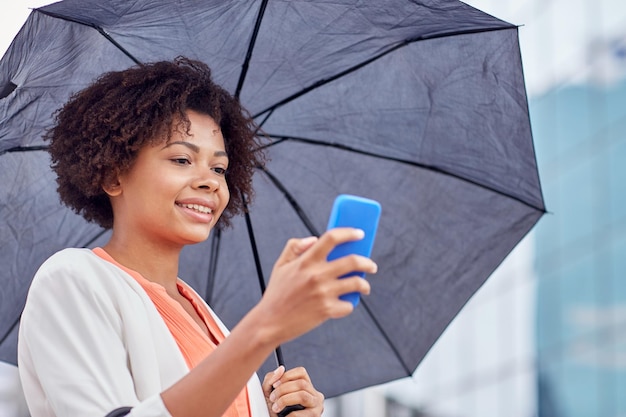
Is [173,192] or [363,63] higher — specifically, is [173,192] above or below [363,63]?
below

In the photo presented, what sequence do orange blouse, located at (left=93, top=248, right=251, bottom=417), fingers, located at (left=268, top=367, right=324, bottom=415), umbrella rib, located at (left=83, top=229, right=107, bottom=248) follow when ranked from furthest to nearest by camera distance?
umbrella rib, located at (left=83, top=229, right=107, bottom=248)
fingers, located at (left=268, top=367, right=324, bottom=415)
orange blouse, located at (left=93, top=248, right=251, bottom=417)

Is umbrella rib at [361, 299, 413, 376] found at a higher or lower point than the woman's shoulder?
higher

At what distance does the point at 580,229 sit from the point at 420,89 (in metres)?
17.4

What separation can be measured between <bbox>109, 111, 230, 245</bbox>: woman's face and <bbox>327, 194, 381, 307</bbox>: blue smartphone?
2.73ft

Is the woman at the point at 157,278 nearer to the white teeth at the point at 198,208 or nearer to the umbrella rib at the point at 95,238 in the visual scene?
the white teeth at the point at 198,208

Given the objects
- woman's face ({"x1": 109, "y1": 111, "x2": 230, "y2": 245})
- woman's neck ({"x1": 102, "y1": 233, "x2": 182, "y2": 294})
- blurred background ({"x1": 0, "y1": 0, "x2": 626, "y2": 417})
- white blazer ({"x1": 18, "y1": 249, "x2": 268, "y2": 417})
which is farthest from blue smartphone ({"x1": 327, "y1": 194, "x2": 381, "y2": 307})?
blurred background ({"x1": 0, "y1": 0, "x2": 626, "y2": 417})

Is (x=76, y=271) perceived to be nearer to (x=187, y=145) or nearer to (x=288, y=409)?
(x=187, y=145)

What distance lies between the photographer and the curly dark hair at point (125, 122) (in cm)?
258

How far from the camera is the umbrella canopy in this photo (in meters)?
2.97

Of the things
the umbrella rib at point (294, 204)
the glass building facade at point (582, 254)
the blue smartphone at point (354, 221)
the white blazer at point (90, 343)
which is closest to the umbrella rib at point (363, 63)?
the umbrella rib at point (294, 204)

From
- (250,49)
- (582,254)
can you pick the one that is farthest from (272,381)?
(582,254)

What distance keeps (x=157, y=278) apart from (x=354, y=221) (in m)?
0.99

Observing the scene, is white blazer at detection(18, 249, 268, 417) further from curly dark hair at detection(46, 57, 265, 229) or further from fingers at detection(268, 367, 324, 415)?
fingers at detection(268, 367, 324, 415)

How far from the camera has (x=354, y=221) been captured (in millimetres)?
1797
